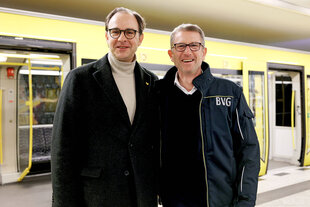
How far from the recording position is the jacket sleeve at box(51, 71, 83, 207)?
1.42 metres

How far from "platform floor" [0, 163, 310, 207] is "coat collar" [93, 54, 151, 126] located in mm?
3091

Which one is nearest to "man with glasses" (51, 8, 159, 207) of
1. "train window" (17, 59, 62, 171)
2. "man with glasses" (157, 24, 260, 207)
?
"man with glasses" (157, 24, 260, 207)

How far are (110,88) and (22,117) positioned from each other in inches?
194

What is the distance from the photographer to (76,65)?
3.42 m

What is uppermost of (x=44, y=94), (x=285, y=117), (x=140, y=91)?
(x=44, y=94)

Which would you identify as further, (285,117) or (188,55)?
(285,117)

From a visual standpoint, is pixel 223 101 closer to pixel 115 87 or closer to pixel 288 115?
pixel 115 87

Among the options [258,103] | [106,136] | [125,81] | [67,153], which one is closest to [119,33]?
[125,81]

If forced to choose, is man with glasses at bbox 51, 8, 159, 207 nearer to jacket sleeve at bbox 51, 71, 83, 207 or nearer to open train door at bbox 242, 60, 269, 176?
jacket sleeve at bbox 51, 71, 83, 207

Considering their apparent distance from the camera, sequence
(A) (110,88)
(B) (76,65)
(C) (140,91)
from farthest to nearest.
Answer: (B) (76,65) < (C) (140,91) < (A) (110,88)

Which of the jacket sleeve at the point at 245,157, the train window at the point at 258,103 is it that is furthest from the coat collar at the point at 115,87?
the train window at the point at 258,103

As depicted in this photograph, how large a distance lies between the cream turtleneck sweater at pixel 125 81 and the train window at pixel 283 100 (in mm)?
6218

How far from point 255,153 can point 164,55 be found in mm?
2775

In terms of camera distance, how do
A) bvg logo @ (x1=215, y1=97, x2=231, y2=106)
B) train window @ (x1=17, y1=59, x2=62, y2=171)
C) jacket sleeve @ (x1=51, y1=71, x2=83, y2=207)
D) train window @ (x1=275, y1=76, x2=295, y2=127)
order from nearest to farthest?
jacket sleeve @ (x1=51, y1=71, x2=83, y2=207)
bvg logo @ (x1=215, y1=97, x2=231, y2=106)
train window @ (x1=17, y1=59, x2=62, y2=171)
train window @ (x1=275, y1=76, x2=295, y2=127)
